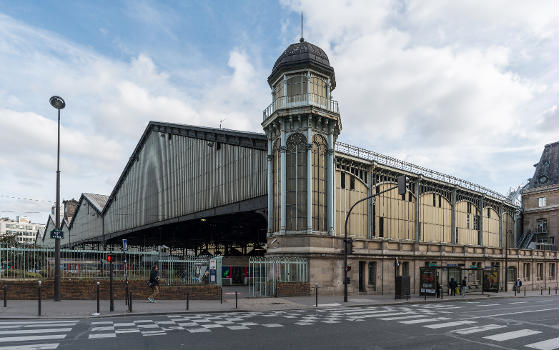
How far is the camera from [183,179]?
55781 mm

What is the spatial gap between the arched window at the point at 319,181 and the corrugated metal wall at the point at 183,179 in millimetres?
6680

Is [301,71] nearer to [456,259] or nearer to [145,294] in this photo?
[145,294]

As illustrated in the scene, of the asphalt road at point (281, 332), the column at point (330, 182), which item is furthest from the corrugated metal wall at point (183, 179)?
the asphalt road at point (281, 332)

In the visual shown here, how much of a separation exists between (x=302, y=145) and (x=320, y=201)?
4.54 metres

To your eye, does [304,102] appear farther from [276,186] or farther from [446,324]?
[446,324]

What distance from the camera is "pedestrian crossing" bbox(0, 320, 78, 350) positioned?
11086 mm

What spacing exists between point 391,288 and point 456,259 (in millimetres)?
13067

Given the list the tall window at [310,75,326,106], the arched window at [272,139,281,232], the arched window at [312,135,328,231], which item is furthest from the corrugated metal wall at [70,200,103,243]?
the tall window at [310,75,326,106]

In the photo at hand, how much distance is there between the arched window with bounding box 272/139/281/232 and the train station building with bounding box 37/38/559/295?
9 cm

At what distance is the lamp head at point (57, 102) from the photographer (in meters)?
21.9

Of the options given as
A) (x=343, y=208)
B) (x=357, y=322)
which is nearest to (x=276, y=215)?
(x=343, y=208)

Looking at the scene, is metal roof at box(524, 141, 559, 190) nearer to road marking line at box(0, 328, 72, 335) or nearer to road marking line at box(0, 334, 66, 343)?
road marking line at box(0, 328, 72, 335)

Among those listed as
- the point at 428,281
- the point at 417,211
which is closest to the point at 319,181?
the point at 428,281

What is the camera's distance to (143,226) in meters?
69.4
